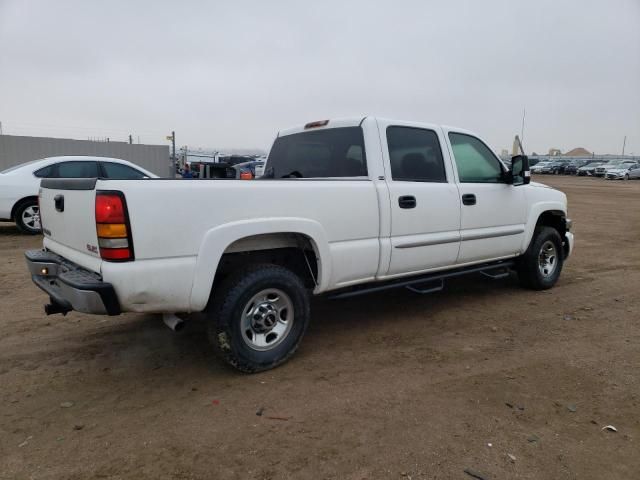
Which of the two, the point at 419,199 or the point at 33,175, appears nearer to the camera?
the point at 419,199

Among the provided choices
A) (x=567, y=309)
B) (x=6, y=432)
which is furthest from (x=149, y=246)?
(x=567, y=309)

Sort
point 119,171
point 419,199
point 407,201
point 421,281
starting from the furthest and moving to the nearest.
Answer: point 119,171 < point 421,281 < point 419,199 < point 407,201

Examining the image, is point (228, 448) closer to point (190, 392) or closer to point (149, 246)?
point (190, 392)

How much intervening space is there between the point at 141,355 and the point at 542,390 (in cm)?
305

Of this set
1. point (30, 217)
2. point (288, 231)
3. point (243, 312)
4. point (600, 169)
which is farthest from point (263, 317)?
point (600, 169)

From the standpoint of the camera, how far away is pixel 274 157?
5.10 m

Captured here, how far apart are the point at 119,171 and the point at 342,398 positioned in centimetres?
738

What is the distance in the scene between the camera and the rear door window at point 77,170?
853 centimetres

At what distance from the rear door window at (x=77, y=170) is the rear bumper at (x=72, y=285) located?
5590 millimetres

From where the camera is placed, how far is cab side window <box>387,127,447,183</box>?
13.6 feet

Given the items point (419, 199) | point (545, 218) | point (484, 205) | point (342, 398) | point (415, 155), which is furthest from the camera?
point (545, 218)

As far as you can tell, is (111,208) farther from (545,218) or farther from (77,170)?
(77,170)

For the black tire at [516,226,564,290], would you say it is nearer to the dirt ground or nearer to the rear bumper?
the dirt ground

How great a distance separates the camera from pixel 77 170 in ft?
28.1
